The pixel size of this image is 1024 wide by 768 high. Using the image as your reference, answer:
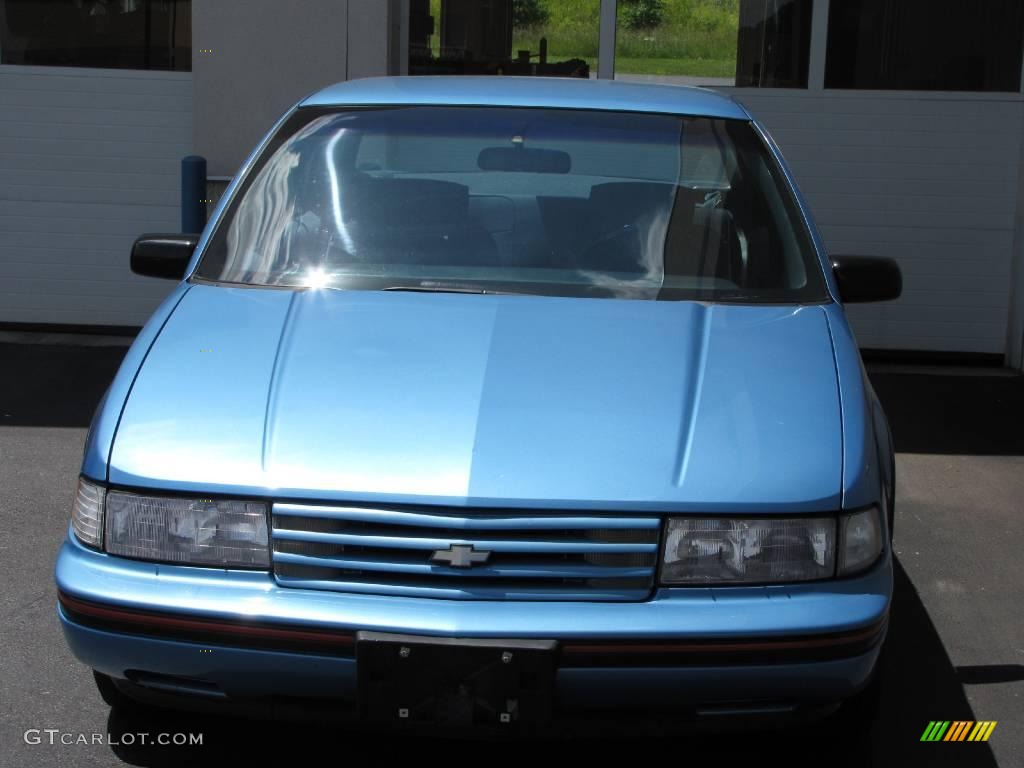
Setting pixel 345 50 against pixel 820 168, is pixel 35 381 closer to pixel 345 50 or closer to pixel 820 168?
pixel 345 50

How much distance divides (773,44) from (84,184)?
459cm

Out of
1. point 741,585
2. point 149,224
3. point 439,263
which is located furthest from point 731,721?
point 149,224

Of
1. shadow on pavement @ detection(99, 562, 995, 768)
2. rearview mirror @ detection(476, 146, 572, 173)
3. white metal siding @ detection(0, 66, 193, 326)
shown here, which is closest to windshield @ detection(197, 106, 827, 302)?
rearview mirror @ detection(476, 146, 572, 173)

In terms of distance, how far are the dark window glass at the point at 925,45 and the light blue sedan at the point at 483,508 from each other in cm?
531

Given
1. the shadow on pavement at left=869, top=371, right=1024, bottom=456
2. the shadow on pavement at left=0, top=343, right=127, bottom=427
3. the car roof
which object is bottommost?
the shadow on pavement at left=0, top=343, right=127, bottom=427

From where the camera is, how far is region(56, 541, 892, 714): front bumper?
2.61m

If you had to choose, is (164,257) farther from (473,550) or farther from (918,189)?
(918,189)

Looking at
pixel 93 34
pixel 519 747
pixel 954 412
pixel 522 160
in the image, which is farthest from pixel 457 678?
pixel 93 34

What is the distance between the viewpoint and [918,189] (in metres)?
8.27

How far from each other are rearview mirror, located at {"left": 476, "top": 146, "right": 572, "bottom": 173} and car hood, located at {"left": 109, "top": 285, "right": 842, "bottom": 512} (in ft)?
2.12

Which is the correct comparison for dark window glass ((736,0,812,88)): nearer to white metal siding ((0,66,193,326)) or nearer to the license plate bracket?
white metal siding ((0,66,193,326))

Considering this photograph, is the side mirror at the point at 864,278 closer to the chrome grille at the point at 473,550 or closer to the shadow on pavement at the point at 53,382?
the chrome grille at the point at 473,550

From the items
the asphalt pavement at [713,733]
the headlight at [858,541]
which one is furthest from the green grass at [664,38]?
the headlight at [858,541]

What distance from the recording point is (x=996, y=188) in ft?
27.0
